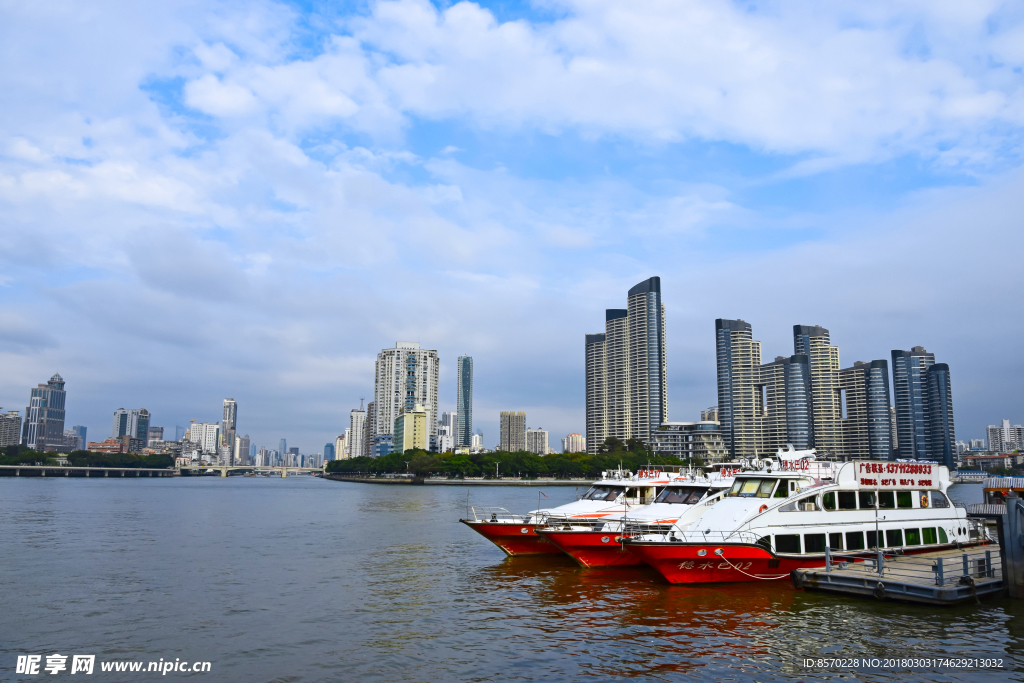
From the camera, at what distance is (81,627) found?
67.2 feet

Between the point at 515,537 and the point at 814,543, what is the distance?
13.8 metres

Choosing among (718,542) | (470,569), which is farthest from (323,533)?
(718,542)

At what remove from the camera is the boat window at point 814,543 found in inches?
1002

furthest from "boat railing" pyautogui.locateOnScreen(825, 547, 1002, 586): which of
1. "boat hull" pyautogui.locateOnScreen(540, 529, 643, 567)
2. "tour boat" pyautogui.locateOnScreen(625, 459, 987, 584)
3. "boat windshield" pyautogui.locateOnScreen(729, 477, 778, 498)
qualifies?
"boat hull" pyautogui.locateOnScreen(540, 529, 643, 567)

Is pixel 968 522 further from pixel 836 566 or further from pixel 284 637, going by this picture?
pixel 284 637

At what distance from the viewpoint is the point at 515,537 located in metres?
33.6

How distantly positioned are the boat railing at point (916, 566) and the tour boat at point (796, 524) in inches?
11.0

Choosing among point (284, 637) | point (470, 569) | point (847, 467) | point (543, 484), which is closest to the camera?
point (284, 637)

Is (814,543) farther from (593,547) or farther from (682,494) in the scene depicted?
(593,547)

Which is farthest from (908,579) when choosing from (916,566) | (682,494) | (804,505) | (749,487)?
(682,494)

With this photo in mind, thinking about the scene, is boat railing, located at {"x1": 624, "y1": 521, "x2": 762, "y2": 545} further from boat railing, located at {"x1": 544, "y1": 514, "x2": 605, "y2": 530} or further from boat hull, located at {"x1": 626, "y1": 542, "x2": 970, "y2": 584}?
boat railing, located at {"x1": 544, "y1": 514, "x2": 605, "y2": 530}

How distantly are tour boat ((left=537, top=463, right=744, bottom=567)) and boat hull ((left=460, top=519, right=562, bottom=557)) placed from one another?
73.2 inches

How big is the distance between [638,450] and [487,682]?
186m

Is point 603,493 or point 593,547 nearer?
point 593,547
